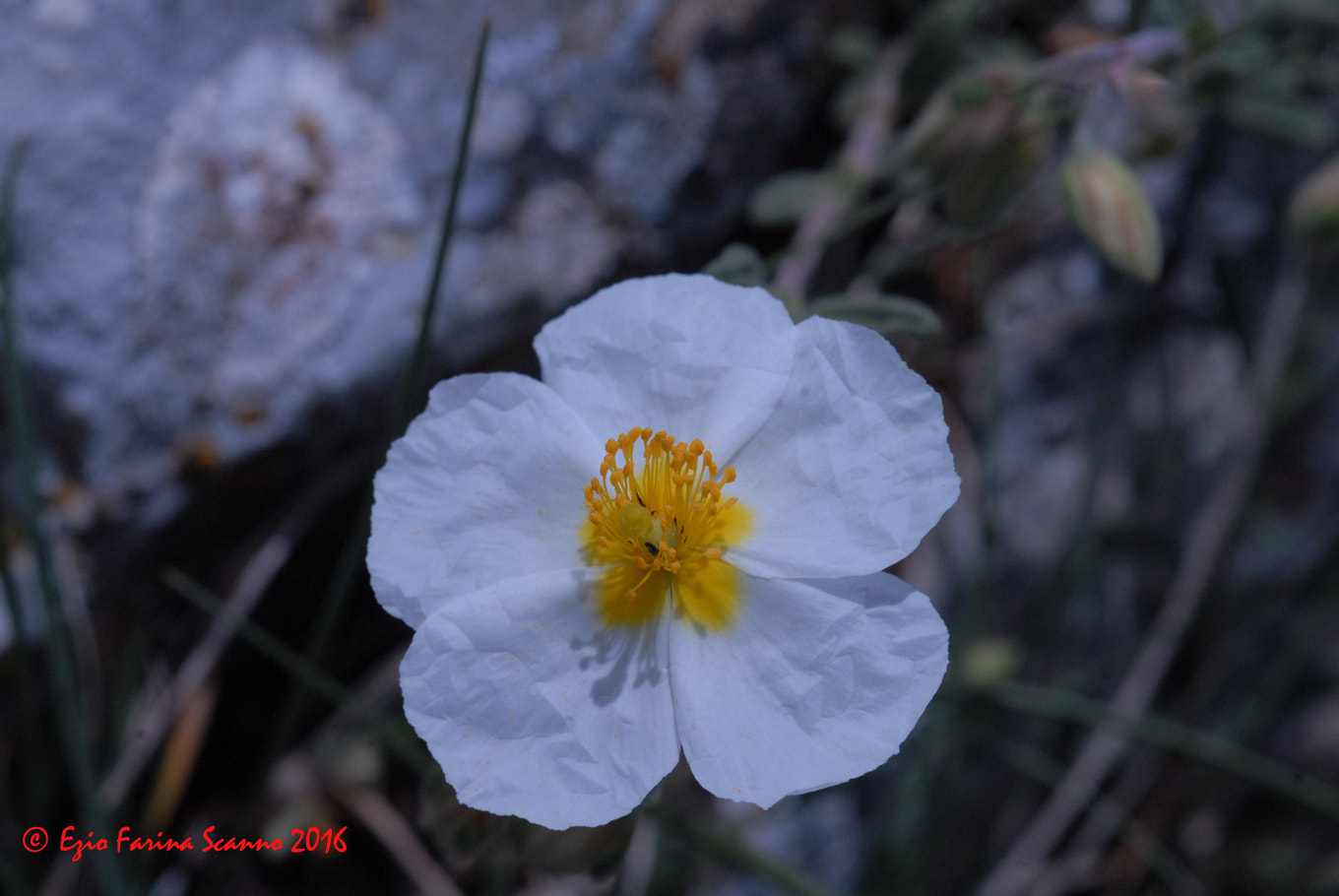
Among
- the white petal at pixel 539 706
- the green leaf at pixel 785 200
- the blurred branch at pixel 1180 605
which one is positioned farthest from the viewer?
the blurred branch at pixel 1180 605

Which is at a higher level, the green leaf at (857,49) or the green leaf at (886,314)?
the green leaf at (857,49)

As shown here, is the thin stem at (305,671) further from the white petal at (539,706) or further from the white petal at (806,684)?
the white petal at (806,684)

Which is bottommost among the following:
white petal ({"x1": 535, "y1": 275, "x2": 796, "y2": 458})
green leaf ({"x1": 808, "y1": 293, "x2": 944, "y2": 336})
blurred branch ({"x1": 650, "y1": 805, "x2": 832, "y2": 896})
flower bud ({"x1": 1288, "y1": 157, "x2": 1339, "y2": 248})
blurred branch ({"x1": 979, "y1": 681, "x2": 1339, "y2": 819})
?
blurred branch ({"x1": 979, "y1": 681, "x2": 1339, "y2": 819})

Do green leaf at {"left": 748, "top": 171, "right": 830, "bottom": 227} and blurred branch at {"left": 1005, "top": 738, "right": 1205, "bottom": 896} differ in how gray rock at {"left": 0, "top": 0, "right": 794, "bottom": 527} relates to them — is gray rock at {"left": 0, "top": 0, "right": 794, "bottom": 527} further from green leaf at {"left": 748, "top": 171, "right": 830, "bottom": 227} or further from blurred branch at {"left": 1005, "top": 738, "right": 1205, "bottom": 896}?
blurred branch at {"left": 1005, "top": 738, "right": 1205, "bottom": 896}

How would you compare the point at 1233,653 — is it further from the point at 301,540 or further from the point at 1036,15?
the point at 301,540

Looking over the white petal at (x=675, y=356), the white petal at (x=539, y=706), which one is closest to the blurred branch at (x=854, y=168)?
the white petal at (x=675, y=356)

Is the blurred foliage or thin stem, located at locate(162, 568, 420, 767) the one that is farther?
the blurred foliage

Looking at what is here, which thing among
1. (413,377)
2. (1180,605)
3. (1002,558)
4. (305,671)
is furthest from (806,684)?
(1180,605)

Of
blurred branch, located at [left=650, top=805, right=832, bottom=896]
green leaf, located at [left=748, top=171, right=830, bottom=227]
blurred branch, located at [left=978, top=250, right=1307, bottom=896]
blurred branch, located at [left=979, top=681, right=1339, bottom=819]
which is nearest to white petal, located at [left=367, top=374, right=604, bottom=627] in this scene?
blurred branch, located at [left=650, top=805, right=832, bottom=896]
